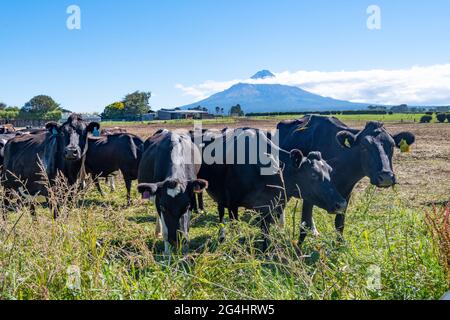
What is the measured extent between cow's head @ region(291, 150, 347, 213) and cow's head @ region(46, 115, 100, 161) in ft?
11.7

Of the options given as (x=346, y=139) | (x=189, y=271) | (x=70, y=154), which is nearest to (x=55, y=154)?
(x=70, y=154)

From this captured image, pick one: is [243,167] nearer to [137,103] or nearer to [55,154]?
[55,154]

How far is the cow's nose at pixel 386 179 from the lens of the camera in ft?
18.4

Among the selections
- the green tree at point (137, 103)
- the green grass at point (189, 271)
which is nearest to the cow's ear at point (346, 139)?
the green grass at point (189, 271)

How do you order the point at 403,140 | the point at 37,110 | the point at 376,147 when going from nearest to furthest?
the point at 376,147 → the point at 403,140 → the point at 37,110

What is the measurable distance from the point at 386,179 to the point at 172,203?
310 cm

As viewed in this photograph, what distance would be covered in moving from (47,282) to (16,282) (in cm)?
31

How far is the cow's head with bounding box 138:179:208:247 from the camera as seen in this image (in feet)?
16.0

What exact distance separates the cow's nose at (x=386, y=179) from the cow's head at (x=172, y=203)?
260 cm

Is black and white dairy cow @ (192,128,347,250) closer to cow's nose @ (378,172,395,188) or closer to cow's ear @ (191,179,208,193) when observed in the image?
cow's ear @ (191,179,208,193)

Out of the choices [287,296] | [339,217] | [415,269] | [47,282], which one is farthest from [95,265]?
[339,217]

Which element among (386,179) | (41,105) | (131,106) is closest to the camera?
(386,179)

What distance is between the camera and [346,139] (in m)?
6.32
